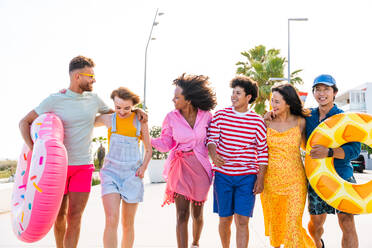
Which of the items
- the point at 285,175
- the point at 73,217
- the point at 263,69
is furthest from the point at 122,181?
the point at 263,69

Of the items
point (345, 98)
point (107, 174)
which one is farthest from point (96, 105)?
point (345, 98)

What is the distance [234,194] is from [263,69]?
22.0 m

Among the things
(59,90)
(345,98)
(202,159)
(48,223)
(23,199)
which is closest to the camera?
(48,223)

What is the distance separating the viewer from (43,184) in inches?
128

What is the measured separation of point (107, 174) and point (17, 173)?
99 centimetres

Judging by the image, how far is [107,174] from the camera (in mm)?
3598

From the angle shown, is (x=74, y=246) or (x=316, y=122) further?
(x=316, y=122)

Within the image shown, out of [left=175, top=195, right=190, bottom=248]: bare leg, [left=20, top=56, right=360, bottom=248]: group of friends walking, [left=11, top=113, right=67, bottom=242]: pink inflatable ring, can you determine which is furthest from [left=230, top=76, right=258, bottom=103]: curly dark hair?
[left=11, top=113, right=67, bottom=242]: pink inflatable ring

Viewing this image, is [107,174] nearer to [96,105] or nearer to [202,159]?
[96,105]

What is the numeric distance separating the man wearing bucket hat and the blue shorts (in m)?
0.75

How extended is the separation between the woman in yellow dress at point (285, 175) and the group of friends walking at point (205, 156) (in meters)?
0.01

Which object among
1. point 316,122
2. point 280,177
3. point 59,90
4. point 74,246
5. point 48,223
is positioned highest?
point 59,90

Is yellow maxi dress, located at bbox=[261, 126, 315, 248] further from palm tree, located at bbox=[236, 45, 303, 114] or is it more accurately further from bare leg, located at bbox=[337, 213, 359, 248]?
palm tree, located at bbox=[236, 45, 303, 114]

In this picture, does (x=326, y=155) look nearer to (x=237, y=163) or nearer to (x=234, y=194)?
(x=237, y=163)
